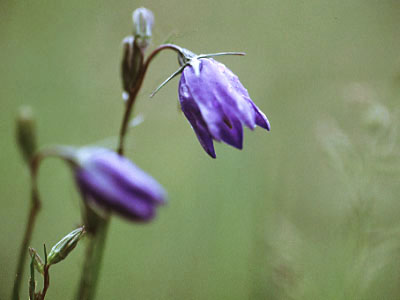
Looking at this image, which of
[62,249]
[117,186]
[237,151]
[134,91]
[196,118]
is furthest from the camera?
[237,151]

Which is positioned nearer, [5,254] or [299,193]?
[5,254]

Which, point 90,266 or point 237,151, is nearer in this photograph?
point 90,266

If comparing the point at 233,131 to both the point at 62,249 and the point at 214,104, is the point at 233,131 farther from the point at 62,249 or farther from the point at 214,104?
the point at 62,249

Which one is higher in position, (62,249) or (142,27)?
(142,27)

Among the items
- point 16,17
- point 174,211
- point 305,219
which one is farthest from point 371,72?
point 16,17

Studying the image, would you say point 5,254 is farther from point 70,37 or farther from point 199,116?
point 70,37

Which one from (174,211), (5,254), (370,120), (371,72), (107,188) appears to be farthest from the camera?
(371,72)

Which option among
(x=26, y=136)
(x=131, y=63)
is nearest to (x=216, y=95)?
(x=131, y=63)
